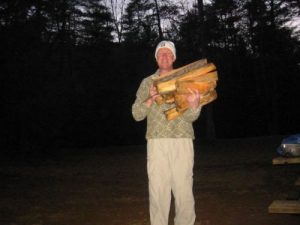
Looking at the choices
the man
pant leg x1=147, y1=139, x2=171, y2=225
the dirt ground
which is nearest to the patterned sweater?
the man

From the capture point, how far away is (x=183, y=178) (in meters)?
4.41

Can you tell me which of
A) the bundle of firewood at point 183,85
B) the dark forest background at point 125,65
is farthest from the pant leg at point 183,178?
the dark forest background at point 125,65

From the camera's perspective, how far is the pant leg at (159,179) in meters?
4.41

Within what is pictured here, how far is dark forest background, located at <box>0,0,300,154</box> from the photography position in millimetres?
18844

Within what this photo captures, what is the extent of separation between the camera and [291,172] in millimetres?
10945

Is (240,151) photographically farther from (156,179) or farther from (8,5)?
(156,179)

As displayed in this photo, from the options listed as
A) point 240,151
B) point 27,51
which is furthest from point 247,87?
point 27,51

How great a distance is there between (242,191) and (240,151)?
9.00 meters

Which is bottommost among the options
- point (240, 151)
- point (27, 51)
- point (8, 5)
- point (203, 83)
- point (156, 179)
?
point (240, 151)

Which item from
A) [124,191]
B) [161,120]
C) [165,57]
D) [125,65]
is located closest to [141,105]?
[161,120]

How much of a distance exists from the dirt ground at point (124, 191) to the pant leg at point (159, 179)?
1.81m

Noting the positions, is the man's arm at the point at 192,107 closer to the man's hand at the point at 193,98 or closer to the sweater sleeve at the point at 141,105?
the man's hand at the point at 193,98

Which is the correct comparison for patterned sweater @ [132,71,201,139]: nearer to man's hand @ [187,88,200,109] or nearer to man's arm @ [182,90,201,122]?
man's arm @ [182,90,201,122]

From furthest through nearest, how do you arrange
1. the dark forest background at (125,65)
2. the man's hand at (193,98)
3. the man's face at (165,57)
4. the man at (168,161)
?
the dark forest background at (125,65) < the man's face at (165,57) < the man at (168,161) < the man's hand at (193,98)
